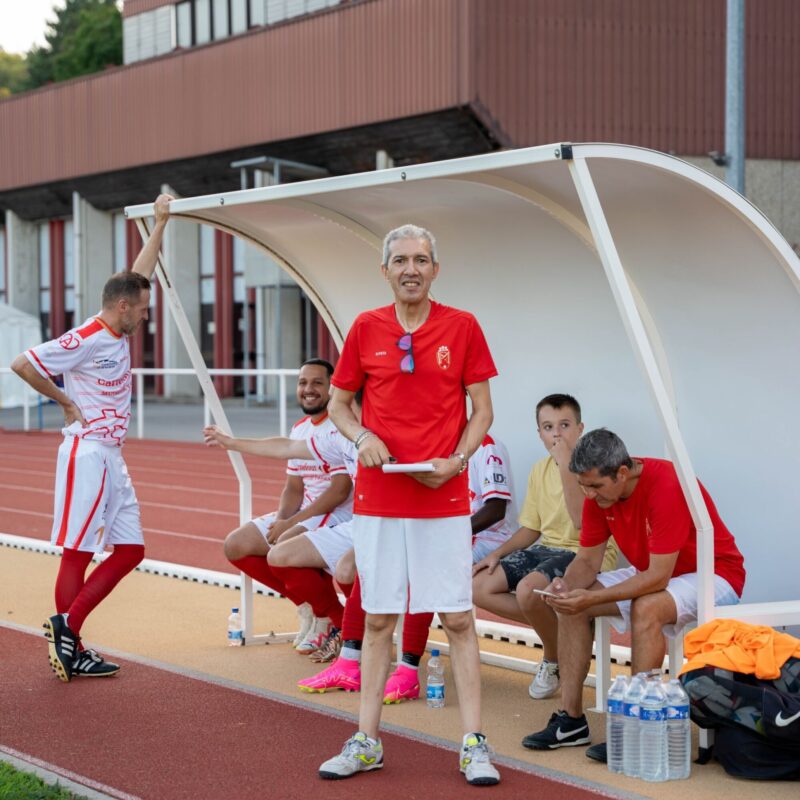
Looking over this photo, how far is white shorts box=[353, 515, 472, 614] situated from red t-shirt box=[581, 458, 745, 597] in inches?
28.9

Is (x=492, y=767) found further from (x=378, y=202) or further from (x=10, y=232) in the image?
(x=10, y=232)

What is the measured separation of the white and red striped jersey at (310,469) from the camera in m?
6.21

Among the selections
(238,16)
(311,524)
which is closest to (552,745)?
(311,524)

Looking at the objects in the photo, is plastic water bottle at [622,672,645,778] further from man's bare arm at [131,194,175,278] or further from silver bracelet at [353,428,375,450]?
man's bare arm at [131,194,175,278]

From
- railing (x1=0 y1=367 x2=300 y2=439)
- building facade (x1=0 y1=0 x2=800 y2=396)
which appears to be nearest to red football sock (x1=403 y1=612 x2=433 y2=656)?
railing (x1=0 y1=367 x2=300 y2=439)

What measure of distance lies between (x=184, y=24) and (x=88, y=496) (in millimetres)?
27112

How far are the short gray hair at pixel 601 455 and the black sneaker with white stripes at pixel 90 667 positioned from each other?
2549mm

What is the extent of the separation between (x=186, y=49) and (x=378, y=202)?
23841 mm

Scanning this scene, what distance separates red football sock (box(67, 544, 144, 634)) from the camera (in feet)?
19.0

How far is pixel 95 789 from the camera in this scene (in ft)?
13.8

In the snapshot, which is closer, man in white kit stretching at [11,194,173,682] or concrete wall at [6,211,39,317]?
man in white kit stretching at [11,194,173,682]

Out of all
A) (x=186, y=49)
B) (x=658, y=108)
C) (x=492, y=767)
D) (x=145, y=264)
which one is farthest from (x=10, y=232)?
(x=492, y=767)

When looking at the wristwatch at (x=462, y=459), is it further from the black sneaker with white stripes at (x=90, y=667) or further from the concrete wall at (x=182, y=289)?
the concrete wall at (x=182, y=289)

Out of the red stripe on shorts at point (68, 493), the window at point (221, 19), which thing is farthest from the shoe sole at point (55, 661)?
the window at point (221, 19)
